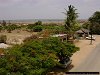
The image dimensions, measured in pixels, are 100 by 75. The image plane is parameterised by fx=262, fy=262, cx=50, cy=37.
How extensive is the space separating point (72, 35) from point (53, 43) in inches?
1286

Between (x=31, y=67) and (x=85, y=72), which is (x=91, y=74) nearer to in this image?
(x=85, y=72)

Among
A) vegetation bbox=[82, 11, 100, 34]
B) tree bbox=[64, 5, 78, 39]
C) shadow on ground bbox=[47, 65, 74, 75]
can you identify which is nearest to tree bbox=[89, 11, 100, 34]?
vegetation bbox=[82, 11, 100, 34]

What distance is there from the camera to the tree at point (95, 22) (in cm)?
7852

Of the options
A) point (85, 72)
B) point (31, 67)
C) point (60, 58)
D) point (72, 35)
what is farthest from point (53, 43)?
point (72, 35)

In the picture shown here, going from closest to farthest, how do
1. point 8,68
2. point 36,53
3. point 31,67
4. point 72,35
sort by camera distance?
point 8,68 < point 31,67 < point 36,53 < point 72,35

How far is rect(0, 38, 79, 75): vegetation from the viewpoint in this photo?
20.2 metres

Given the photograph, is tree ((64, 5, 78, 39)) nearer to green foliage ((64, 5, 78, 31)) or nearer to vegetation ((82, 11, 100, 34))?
green foliage ((64, 5, 78, 31))

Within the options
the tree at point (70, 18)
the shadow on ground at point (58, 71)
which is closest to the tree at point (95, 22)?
the tree at point (70, 18)

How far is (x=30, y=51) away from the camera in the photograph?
24703 millimetres

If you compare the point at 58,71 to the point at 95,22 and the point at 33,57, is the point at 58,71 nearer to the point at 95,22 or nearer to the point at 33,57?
the point at 33,57

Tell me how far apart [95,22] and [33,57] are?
5935cm

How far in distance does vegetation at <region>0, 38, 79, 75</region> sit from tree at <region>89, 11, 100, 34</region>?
48.8m

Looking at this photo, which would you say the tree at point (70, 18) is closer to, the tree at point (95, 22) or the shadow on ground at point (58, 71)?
the tree at point (95, 22)

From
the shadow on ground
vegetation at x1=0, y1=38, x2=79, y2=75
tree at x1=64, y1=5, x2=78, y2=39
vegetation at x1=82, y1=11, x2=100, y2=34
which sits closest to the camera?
vegetation at x1=0, y1=38, x2=79, y2=75
